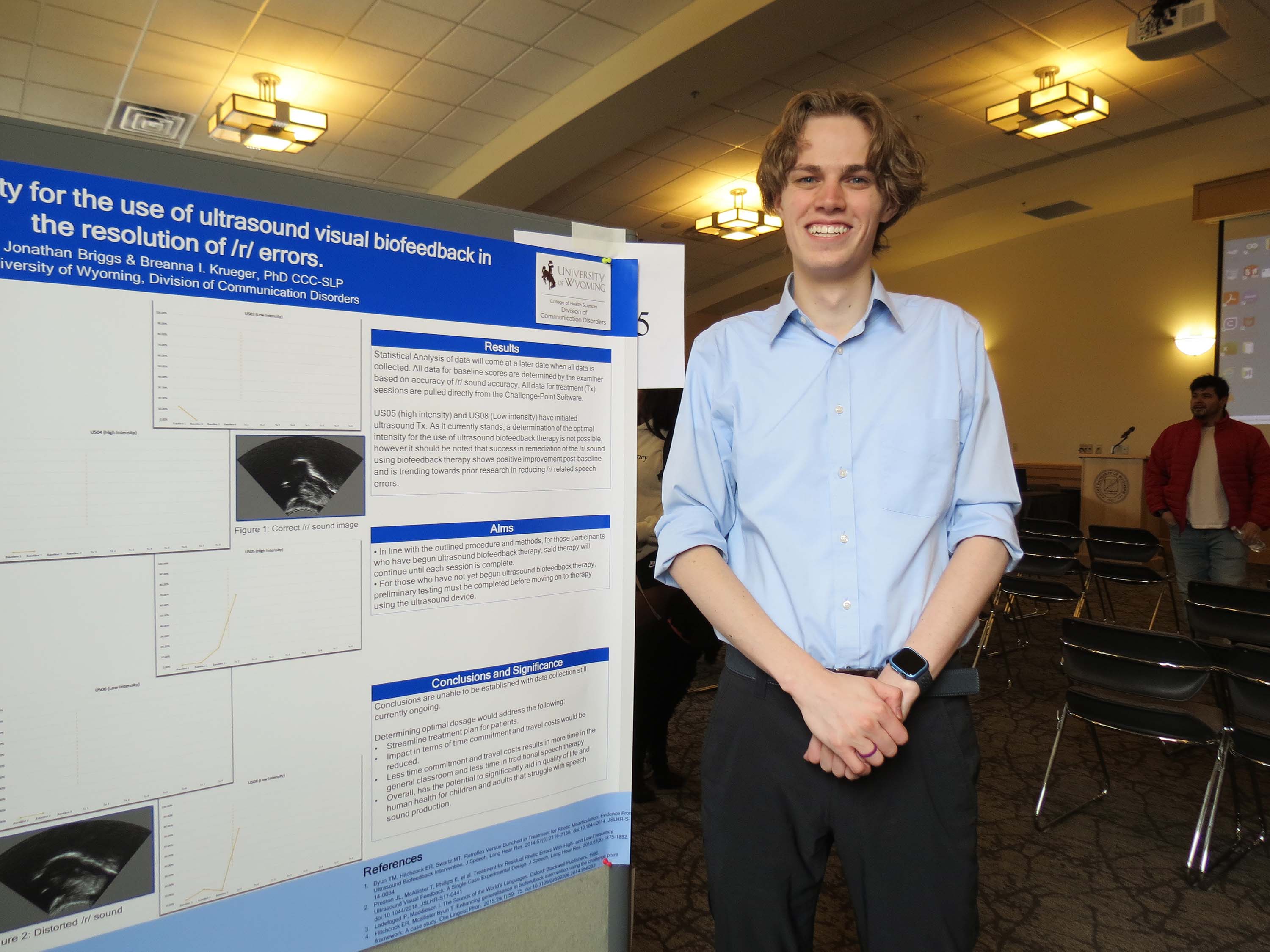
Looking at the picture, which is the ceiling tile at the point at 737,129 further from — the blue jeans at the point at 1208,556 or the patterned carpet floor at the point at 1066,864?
the patterned carpet floor at the point at 1066,864

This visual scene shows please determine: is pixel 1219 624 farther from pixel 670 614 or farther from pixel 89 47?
pixel 89 47

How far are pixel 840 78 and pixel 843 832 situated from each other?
6.73m

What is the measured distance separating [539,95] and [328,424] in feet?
21.9

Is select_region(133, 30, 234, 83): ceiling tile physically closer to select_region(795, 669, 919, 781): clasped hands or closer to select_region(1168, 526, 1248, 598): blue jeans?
select_region(795, 669, 919, 781): clasped hands

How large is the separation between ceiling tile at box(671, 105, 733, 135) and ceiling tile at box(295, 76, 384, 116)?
7.99ft

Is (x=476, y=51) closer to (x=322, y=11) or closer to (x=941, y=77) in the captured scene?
(x=322, y=11)

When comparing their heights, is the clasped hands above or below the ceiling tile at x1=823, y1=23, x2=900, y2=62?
below

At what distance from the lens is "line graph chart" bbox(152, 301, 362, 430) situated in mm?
913

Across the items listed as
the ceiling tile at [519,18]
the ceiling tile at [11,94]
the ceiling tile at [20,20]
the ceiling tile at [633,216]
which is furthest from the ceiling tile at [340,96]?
the ceiling tile at [633,216]

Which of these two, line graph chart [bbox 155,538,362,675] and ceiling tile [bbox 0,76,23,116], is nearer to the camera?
line graph chart [bbox 155,538,362,675]

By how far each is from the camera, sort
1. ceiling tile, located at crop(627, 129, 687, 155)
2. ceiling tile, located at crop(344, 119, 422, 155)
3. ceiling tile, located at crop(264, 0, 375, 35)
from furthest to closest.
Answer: ceiling tile, located at crop(627, 129, 687, 155) < ceiling tile, located at crop(344, 119, 422, 155) < ceiling tile, located at crop(264, 0, 375, 35)

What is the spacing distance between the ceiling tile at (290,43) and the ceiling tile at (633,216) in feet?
13.3

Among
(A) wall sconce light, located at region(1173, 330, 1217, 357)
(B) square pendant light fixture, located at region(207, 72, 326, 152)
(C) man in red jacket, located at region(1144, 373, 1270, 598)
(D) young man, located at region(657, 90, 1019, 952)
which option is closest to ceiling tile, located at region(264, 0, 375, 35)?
(B) square pendant light fixture, located at region(207, 72, 326, 152)

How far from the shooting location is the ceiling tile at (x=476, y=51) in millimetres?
5797
